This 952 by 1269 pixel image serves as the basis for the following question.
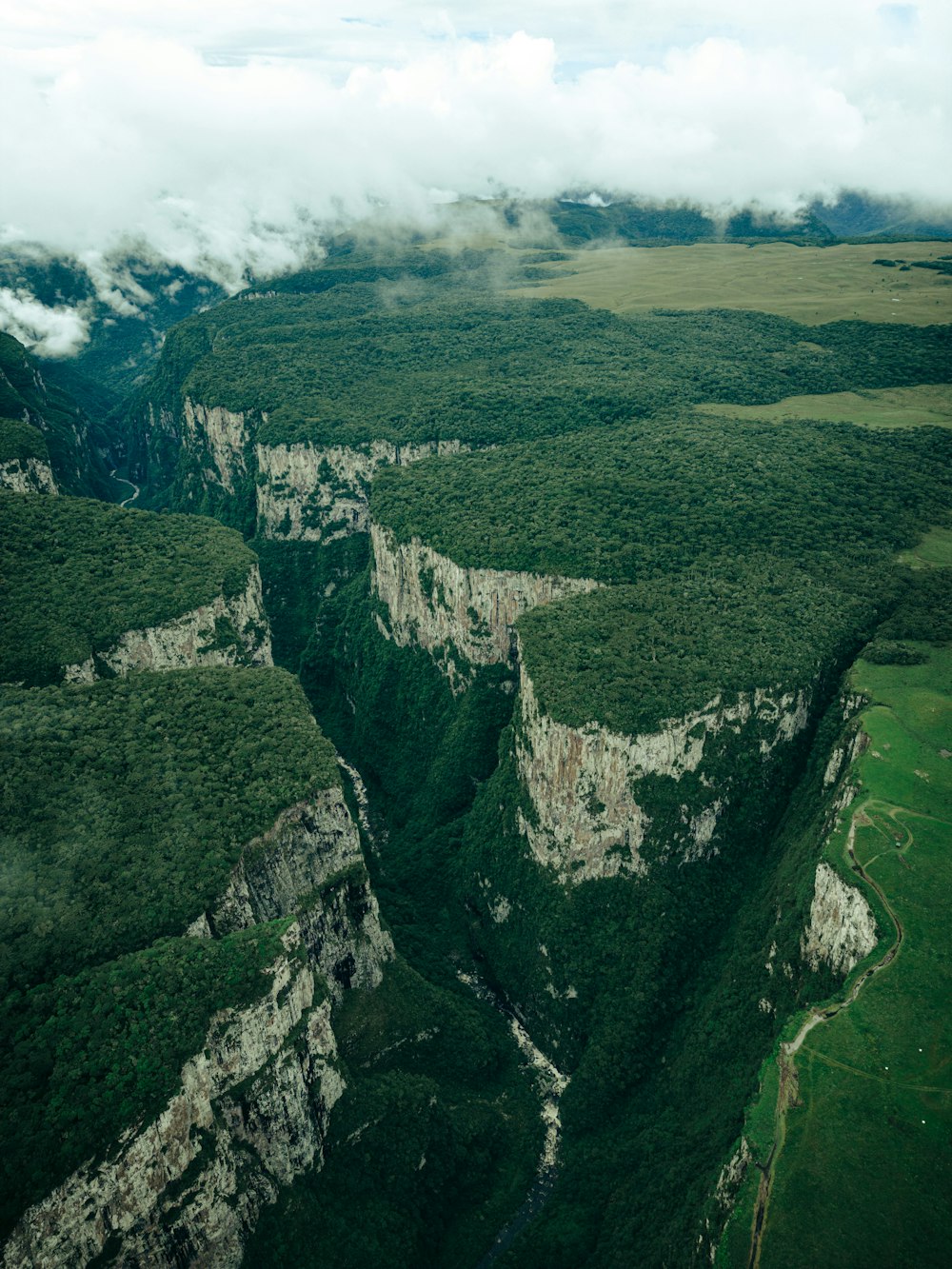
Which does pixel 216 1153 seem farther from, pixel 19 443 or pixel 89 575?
pixel 19 443

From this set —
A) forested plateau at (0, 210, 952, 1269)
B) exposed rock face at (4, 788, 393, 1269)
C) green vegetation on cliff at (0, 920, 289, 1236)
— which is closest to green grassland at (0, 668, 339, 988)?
forested plateau at (0, 210, 952, 1269)

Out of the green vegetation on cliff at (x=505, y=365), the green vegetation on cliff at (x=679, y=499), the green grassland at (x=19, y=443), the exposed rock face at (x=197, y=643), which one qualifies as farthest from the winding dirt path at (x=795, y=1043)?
the green grassland at (x=19, y=443)

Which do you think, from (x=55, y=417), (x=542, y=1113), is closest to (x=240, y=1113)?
(x=542, y=1113)

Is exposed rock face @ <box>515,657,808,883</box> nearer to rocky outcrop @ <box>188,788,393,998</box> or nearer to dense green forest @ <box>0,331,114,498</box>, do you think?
rocky outcrop @ <box>188,788,393,998</box>

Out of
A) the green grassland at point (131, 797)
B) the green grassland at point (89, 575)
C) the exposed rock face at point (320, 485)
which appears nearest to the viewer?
the green grassland at point (131, 797)

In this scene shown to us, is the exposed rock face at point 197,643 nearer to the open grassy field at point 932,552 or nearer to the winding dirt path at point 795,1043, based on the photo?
the winding dirt path at point 795,1043

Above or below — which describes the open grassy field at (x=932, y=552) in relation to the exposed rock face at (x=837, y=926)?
above
